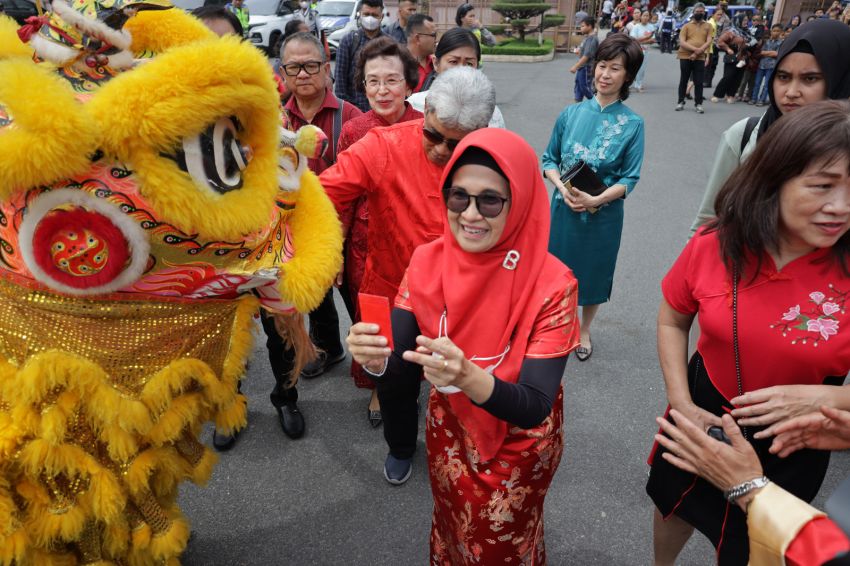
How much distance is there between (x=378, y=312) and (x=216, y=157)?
0.53 meters

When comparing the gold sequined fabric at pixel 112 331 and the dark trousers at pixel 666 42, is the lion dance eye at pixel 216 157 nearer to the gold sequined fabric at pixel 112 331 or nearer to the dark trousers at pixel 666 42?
the gold sequined fabric at pixel 112 331

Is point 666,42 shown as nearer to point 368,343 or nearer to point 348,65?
point 348,65

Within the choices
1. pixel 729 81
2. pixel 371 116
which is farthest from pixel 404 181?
pixel 729 81

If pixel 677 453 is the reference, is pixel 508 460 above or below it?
below

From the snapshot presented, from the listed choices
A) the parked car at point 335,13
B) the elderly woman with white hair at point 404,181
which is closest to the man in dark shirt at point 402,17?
the elderly woman with white hair at point 404,181

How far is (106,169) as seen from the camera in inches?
47.8

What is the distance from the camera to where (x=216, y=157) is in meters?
1.31

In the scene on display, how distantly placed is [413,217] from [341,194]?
317 mm

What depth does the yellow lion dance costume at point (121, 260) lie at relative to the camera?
1172 mm

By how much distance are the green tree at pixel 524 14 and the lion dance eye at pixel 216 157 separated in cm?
2124

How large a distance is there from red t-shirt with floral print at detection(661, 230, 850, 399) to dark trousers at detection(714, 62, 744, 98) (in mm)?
11682

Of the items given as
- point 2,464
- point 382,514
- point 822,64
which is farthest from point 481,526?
point 822,64

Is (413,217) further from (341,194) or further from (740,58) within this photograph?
(740,58)

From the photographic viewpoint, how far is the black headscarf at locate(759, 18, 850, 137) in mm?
2111
